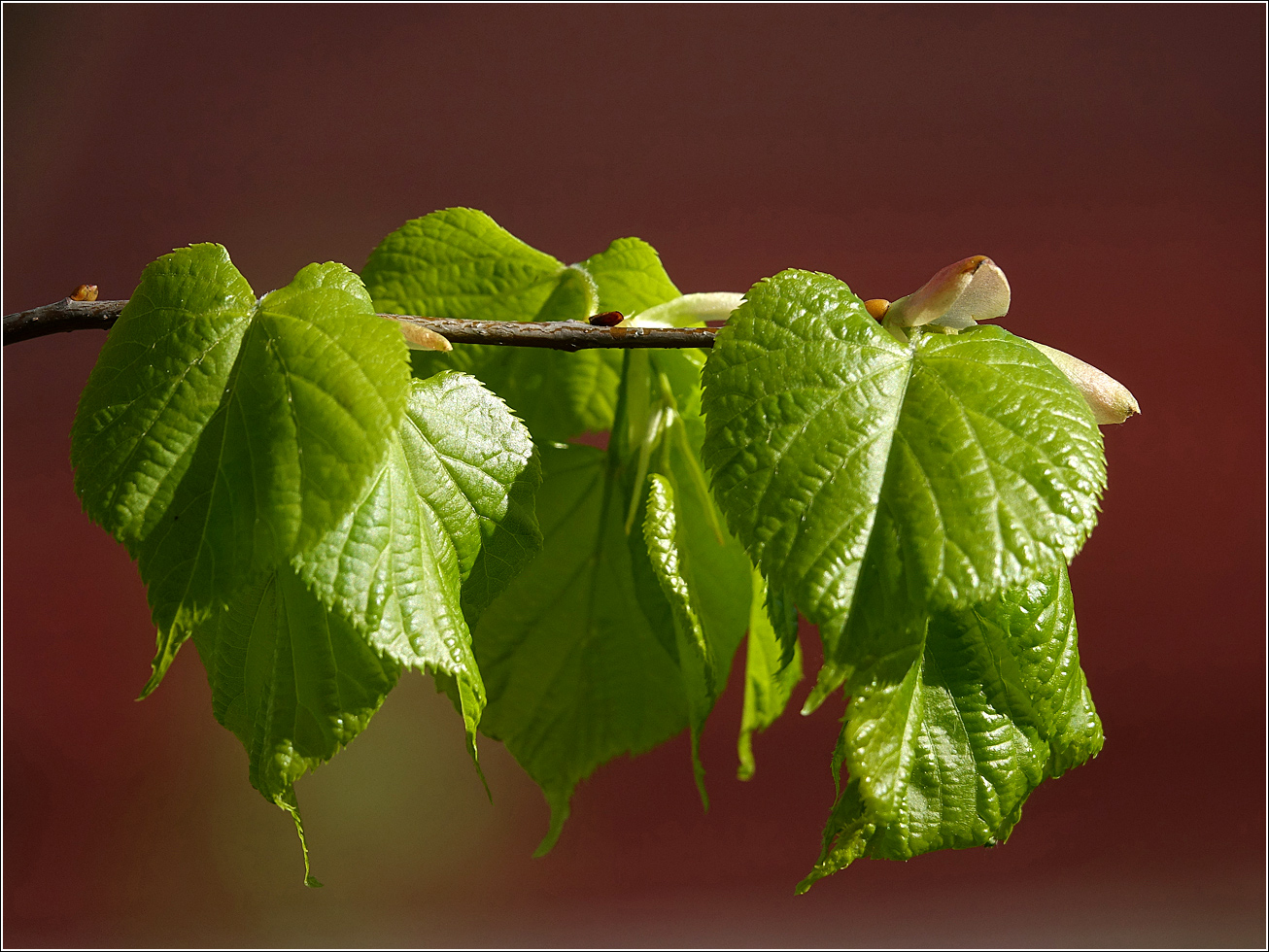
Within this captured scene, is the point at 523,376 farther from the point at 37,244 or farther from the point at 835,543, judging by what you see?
A: the point at 37,244

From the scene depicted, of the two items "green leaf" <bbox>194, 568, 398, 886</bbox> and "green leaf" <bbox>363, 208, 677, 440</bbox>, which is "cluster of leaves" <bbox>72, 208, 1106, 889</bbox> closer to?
"green leaf" <bbox>194, 568, 398, 886</bbox>

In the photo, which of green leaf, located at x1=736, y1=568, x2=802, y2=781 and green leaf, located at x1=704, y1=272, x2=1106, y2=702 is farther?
green leaf, located at x1=736, y1=568, x2=802, y2=781

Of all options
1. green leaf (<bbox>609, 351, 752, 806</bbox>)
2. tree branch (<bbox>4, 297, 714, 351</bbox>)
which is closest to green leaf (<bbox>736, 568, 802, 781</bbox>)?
green leaf (<bbox>609, 351, 752, 806</bbox>)

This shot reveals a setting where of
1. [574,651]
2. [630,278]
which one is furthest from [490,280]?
[574,651]

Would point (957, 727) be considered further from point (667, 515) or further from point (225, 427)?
point (225, 427)

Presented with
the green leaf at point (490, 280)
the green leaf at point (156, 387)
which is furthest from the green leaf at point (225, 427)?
the green leaf at point (490, 280)

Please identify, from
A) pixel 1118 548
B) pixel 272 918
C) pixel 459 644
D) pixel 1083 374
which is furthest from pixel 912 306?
pixel 272 918
